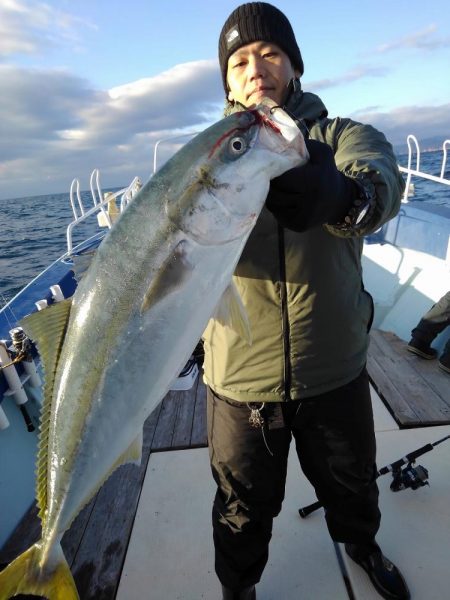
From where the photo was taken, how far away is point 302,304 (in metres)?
1.89

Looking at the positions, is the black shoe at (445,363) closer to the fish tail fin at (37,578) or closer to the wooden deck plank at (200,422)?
the wooden deck plank at (200,422)

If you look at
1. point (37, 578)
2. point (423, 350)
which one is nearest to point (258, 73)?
point (37, 578)

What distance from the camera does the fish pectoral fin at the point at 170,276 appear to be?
153cm

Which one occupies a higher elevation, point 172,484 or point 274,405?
point 274,405

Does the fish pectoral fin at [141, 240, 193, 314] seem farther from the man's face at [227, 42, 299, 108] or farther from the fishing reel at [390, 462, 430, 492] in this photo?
the fishing reel at [390, 462, 430, 492]

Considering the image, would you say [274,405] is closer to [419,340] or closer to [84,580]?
[84,580]

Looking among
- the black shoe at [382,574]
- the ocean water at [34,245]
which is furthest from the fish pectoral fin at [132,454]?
the ocean water at [34,245]

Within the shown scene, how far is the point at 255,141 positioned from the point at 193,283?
0.57 metres

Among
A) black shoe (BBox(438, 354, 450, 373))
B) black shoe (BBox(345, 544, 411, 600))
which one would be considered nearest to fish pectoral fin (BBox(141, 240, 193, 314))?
black shoe (BBox(345, 544, 411, 600))

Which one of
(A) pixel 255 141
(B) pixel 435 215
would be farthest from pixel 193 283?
(B) pixel 435 215

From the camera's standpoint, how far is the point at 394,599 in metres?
2.29

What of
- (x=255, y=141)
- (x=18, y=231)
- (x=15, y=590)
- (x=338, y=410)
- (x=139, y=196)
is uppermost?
(x=255, y=141)

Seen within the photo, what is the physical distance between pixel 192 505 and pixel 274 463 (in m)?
1.33

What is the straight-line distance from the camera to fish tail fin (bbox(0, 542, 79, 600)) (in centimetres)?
168
